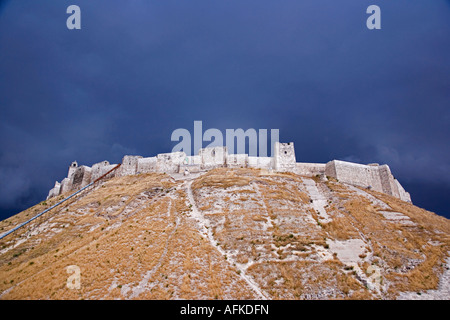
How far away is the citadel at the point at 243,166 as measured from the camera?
4031cm

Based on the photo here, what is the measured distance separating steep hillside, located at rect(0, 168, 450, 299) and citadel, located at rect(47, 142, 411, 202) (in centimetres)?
1007

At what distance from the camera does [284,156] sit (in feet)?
134

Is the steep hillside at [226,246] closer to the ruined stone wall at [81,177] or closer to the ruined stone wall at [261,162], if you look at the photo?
the ruined stone wall at [261,162]

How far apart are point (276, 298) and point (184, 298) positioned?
19.4 ft

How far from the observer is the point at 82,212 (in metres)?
26.0

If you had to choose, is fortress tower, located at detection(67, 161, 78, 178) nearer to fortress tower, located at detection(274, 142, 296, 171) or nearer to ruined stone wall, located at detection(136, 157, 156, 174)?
ruined stone wall, located at detection(136, 157, 156, 174)

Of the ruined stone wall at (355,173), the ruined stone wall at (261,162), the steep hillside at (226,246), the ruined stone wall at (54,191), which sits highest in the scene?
the ruined stone wall at (261,162)

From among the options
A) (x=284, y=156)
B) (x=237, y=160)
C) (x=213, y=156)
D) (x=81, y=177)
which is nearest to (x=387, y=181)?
(x=284, y=156)

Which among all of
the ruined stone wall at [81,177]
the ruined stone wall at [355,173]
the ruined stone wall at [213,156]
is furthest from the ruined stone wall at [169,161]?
the ruined stone wall at [355,173]

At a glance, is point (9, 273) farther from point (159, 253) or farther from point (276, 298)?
point (276, 298)

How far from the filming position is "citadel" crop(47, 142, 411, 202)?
40.3 metres

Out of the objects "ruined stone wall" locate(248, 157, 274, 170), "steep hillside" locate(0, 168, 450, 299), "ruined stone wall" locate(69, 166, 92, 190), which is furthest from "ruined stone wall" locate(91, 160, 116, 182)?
"ruined stone wall" locate(248, 157, 274, 170)

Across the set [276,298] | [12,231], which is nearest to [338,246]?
[276,298]

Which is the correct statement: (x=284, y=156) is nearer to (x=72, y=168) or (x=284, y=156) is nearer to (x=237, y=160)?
(x=237, y=160)
